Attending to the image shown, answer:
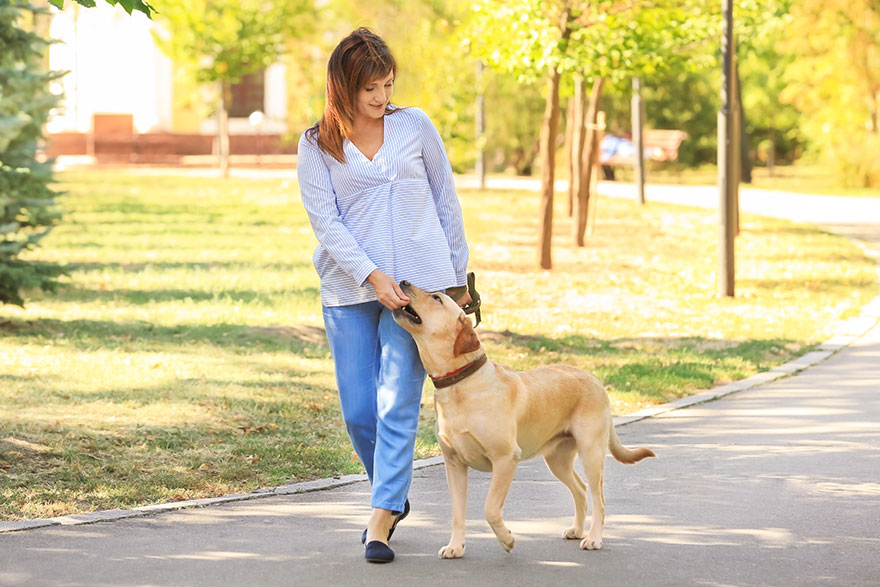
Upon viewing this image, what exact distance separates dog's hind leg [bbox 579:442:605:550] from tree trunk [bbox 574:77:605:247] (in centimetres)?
1498

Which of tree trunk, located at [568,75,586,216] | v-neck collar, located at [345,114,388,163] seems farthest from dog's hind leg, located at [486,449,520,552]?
tree trunk, located at [568,75,586,216]

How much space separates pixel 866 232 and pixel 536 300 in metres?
10.7

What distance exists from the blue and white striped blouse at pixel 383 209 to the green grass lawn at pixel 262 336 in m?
1.94

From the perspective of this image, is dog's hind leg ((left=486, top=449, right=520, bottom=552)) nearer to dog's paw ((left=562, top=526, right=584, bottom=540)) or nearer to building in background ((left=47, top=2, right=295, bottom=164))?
dog's paw ((left=562, top=526, right=584, bottom=540))

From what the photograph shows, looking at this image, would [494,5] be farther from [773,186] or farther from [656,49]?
[773,186]

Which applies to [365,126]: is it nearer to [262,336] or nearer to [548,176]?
[262,336]

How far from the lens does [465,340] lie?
523 centimetres

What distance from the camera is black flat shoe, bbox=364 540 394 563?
545 centimetres

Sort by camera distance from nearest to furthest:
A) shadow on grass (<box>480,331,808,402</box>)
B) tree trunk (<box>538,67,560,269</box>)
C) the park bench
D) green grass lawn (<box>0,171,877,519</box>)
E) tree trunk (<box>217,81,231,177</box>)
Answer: green grass lawn (<box>0,171,877,519</box>), shadow on grass (<box>480,331,808,402</box>), tree trunk (<box>538,67,560,269</box>), tree trunk (<box>217,81,231,177</box>), the park bench

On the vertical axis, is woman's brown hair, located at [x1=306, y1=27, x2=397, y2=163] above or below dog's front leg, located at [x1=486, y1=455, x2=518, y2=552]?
above

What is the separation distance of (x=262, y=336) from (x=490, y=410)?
6763 millimetres

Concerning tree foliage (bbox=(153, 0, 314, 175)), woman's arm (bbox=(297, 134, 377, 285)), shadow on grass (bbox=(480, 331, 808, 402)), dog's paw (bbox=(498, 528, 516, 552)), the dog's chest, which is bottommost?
dog's paw (bbox=(498, 528, 516, 552))

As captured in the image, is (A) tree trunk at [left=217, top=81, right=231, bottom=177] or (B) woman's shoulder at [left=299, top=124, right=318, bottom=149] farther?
(A) tree trunk at [left=217, top=81, right=231, bottom=177]

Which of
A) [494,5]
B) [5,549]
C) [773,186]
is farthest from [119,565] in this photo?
[773,186]
